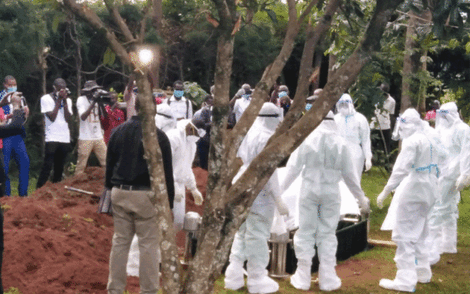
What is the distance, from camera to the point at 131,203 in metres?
6.44

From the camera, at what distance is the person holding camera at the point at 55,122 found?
1112cm

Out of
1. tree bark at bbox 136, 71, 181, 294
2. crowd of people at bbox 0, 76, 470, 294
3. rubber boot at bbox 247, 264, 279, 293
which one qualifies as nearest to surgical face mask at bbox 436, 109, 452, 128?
crowd of people at bbox 0, 76, 470, 294

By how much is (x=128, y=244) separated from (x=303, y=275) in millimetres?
2315

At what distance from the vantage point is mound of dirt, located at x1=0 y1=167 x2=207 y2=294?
716 centimetres

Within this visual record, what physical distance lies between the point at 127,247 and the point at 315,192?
7.72 ft

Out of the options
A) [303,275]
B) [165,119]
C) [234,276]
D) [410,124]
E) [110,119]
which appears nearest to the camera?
[234,276]

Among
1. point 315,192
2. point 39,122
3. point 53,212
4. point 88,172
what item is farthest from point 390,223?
point 39,122

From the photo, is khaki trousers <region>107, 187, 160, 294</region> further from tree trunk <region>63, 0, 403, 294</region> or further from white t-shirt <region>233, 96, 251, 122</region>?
white t-shirt <region>233, 96, 251, 122</region>

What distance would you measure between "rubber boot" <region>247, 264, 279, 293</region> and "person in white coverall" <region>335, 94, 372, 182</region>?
4450 millimetres

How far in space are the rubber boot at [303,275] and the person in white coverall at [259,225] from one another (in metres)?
0.33

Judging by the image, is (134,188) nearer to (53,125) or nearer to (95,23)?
(95,23)

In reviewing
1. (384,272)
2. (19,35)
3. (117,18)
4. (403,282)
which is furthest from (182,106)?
(117,18)

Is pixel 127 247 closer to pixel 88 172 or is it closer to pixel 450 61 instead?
pixel 88 172

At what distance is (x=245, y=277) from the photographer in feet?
27.7
